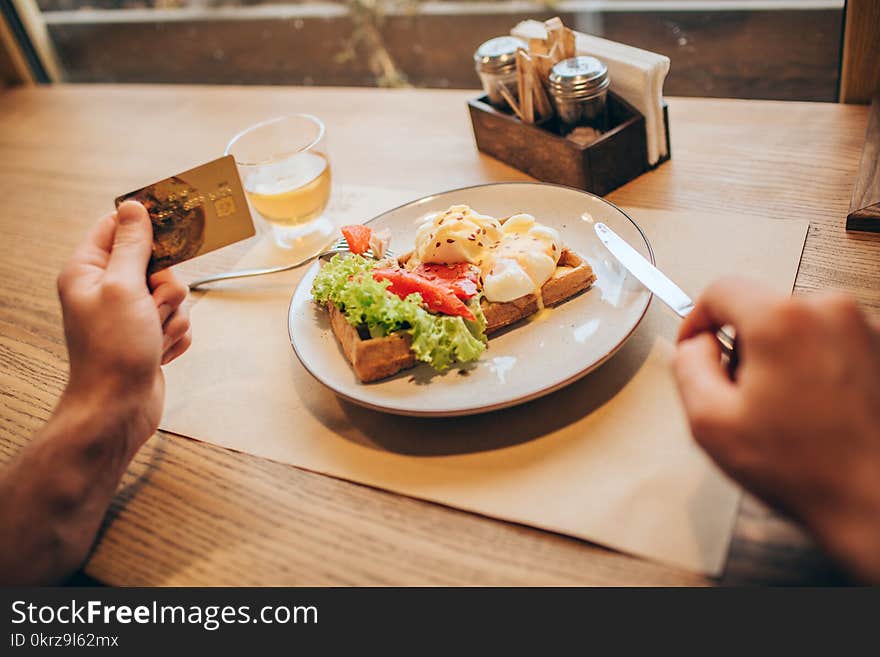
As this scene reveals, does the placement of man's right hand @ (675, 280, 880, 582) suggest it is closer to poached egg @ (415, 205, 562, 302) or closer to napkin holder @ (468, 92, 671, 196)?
poached egg @ (415, 205, 562, 302)

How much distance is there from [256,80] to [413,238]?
1.63 metres

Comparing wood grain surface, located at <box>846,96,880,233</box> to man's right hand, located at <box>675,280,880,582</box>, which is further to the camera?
wood grain surface, located at <box>846,96,880,233</box>

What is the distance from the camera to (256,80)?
271 centimetres

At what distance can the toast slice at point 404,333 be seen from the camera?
1.08 meters

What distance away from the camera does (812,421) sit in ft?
2.15

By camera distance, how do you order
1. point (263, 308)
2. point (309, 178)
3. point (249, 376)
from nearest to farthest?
point (249, 376)
point (263, 308)
point (309, 178)

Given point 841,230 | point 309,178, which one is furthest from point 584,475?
point 309,178

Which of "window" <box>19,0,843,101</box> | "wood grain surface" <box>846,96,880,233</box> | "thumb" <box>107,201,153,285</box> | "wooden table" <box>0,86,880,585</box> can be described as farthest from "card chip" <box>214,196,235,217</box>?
"window" <box>19,0,843,101</box>

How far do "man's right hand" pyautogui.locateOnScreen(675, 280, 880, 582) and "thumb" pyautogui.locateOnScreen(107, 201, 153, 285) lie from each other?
0.80 metres

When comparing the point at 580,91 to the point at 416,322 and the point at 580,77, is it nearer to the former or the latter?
the point at 580,77

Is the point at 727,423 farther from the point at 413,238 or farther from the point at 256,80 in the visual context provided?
the point at 256,80

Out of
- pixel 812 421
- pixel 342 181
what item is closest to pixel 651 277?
pixel 812 421

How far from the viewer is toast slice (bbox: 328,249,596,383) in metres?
1.08

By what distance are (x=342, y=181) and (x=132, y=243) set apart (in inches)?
32.1
